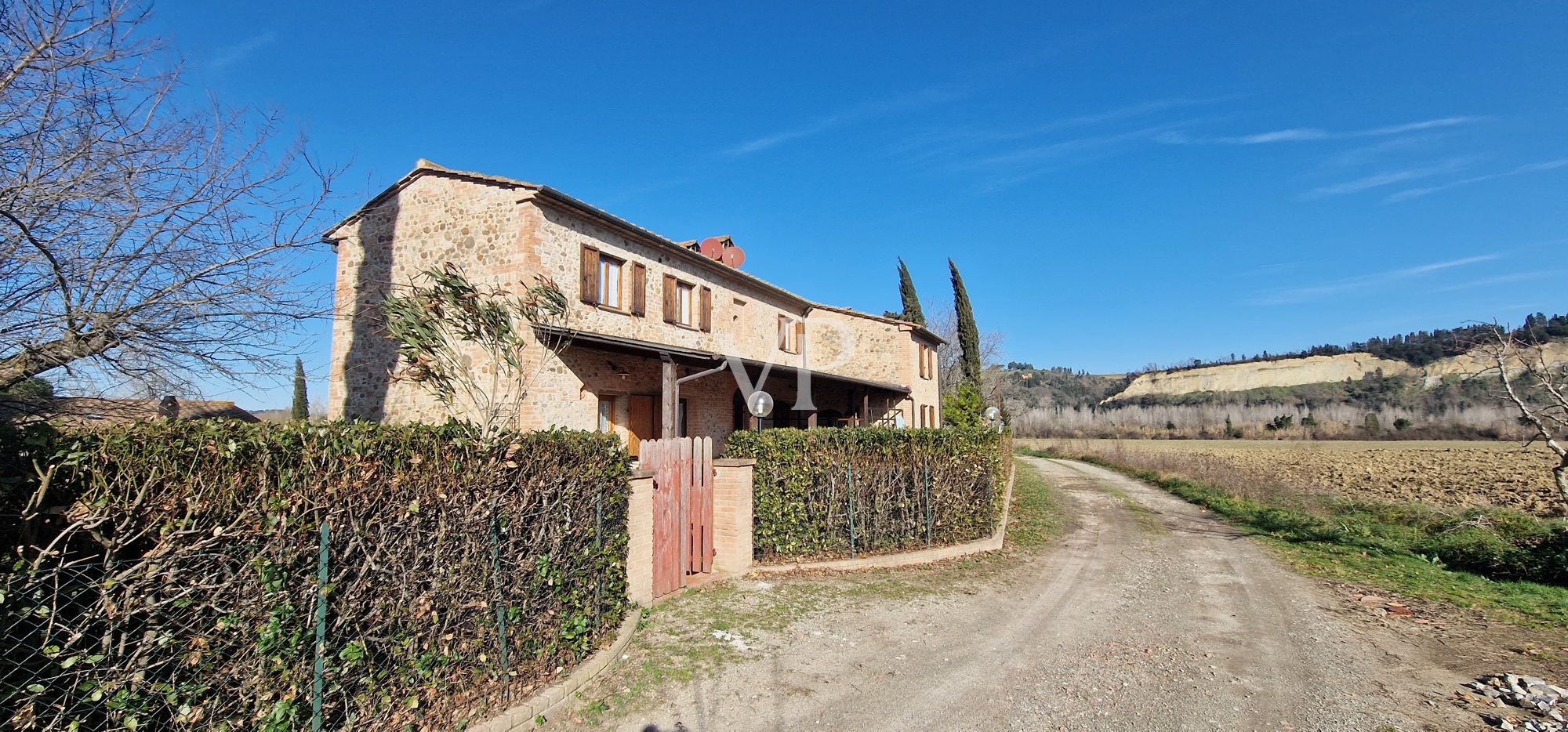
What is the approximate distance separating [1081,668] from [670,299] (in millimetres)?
12628

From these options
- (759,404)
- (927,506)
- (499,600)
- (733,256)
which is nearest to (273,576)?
(499,600)

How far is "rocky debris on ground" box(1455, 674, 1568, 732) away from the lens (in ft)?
15.3

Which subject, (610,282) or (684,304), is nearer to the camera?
(610,282)

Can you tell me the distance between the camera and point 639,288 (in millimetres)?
15336

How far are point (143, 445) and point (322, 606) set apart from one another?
3.75 ft

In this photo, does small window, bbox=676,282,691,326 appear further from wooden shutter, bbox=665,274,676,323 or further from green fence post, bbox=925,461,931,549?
green fence post, bbox=925,461,931,549

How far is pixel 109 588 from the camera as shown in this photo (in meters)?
2.75

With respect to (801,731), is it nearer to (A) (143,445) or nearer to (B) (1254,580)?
(A) (143,445)

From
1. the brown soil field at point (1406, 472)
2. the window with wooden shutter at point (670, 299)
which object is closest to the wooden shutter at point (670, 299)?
the window with wooden shutter at point (670, 299)

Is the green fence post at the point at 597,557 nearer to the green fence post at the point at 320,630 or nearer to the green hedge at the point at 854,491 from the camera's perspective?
the green fence post at the point at 320,630

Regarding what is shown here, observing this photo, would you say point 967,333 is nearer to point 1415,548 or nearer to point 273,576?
point 1415,548

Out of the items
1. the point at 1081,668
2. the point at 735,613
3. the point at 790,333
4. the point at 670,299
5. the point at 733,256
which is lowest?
the point at 1081,668

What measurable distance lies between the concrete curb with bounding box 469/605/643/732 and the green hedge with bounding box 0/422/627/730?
147mm

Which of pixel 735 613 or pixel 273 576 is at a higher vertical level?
pixel 273 576
